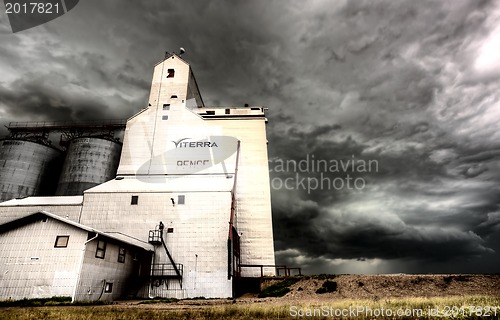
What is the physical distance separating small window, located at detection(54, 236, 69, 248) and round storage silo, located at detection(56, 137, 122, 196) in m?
19.9

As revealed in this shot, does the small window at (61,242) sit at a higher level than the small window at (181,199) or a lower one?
lower

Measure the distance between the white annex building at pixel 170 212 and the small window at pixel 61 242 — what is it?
16 cm

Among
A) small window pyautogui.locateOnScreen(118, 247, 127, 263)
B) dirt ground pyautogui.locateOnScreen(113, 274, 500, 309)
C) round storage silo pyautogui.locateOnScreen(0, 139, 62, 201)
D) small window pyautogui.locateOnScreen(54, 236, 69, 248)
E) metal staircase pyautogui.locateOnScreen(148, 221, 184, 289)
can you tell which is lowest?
dirt ground pyautogui.locateOnScreen(113, 274, 500, 309)

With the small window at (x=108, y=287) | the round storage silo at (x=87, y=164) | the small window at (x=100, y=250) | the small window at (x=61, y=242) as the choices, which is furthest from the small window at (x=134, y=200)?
the round storage silo at (x=87, y=164)

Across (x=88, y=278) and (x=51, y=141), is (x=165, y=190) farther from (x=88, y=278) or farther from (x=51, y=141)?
(x=51, y=141)

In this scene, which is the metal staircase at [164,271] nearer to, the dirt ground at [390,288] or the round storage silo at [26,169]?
the dirt ground at [390,288]

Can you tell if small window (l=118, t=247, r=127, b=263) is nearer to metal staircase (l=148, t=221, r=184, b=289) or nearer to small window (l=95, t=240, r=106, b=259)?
small window (l=95, t=240, r=106, b=259)

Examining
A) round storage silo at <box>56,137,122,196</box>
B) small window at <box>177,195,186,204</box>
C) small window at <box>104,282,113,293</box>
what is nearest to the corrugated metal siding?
small window at <box>104,282,113,293</box>

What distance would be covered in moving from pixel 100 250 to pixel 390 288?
2051 centimetres

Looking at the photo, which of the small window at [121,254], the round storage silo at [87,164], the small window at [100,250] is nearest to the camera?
the small window at [100,250]

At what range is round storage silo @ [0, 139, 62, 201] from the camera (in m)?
37.2

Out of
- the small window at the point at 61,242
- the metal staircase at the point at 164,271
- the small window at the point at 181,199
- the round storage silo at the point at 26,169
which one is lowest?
the metal staircase at the point at 164,271

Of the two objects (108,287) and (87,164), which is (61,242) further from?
(87,164)

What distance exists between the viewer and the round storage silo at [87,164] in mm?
37688
